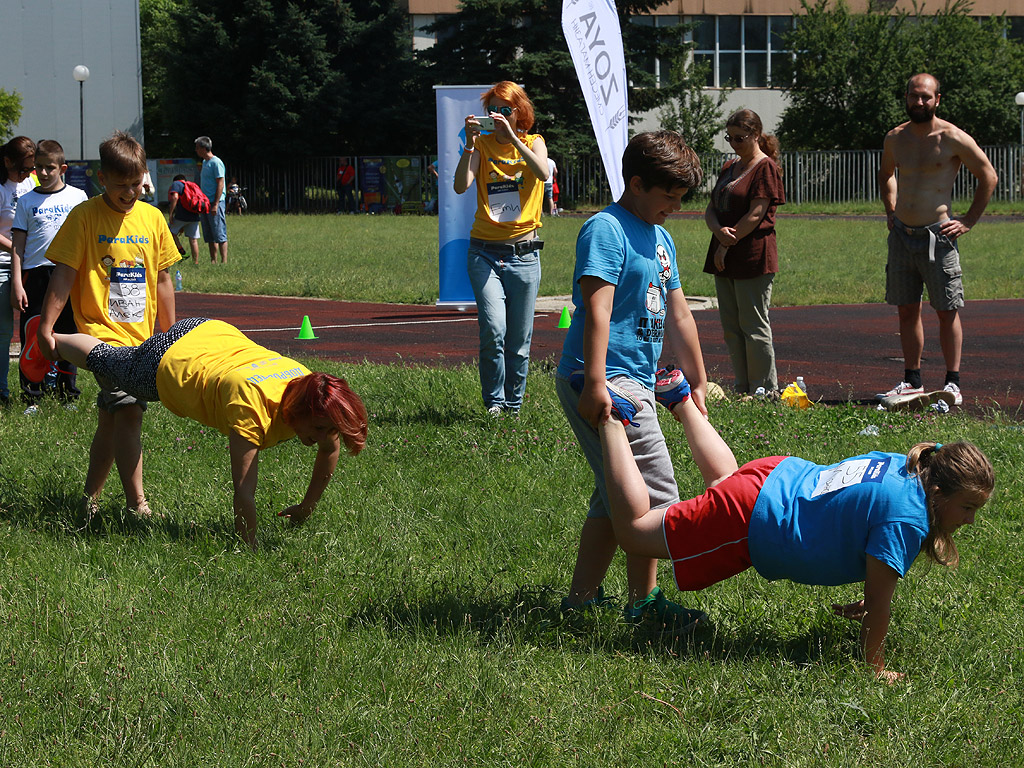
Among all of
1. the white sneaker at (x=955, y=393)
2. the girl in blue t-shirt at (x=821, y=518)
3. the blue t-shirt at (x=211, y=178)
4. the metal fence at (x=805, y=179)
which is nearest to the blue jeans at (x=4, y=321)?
the girl in blue t-shirt at (x=821, y=518)

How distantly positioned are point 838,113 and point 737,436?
48373mm

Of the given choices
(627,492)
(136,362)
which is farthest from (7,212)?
(627,492)

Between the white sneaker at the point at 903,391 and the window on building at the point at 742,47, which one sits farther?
the window on building at the point at 742,47

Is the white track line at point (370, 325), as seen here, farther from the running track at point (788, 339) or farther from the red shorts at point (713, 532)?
the red shorts at point (713, 532)

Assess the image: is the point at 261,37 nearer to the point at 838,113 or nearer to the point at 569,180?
the point at 569,180

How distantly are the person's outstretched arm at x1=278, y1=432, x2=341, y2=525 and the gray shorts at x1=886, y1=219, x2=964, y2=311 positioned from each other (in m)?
5.09

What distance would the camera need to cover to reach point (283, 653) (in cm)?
393

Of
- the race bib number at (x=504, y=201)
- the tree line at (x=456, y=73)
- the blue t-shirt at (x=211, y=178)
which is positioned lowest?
the race bib number at (x=504, y=201)

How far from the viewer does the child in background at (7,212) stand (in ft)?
27.5

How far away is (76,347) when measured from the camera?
525 centimetres

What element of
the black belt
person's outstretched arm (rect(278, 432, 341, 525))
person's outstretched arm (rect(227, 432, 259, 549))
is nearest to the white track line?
the black belt

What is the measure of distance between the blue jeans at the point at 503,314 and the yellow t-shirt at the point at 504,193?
0.39 feet

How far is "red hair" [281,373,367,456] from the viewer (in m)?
4.54

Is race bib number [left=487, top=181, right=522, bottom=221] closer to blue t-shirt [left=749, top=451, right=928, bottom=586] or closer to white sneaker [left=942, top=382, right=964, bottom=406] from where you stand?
white sneaker [left=942, top=382, right=964, bottom=406]
